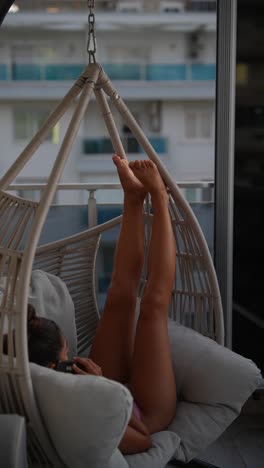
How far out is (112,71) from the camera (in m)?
16.5

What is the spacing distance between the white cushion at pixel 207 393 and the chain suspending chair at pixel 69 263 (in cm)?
25

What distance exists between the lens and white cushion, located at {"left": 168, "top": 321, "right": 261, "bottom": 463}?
6.23ft

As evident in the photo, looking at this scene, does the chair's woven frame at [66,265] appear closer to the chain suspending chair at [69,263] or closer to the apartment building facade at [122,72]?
the chain suspending chair at [69,263]

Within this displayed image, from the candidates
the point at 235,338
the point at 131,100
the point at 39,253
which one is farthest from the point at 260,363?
the point at 131,100

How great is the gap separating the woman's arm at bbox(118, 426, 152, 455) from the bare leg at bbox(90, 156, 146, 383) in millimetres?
290

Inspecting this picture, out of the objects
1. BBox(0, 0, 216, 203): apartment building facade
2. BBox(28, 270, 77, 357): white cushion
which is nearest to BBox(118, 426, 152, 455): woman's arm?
BBox(28, 270, 77, 357): white cushion

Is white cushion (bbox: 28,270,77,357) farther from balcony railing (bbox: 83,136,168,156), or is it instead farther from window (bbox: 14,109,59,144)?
window (bbox: 14,109,59,144)

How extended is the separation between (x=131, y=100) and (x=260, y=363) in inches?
528

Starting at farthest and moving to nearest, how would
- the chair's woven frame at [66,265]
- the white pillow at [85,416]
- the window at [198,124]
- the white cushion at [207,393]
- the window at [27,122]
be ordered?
the window at [198,124] < the window at [27,122] < the white cushion at [207,393] < the chair's woven frame at [66,265] < the white pillow at [85,416]

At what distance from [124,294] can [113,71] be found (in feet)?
49.1

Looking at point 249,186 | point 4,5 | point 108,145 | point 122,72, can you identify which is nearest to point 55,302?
point 4,5

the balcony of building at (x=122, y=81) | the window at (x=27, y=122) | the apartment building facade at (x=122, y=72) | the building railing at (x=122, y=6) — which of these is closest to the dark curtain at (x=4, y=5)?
the apartment building facade at (x=122, y=72)

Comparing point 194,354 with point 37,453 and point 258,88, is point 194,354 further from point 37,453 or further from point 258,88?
point 258,88

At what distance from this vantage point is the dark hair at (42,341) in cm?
178
